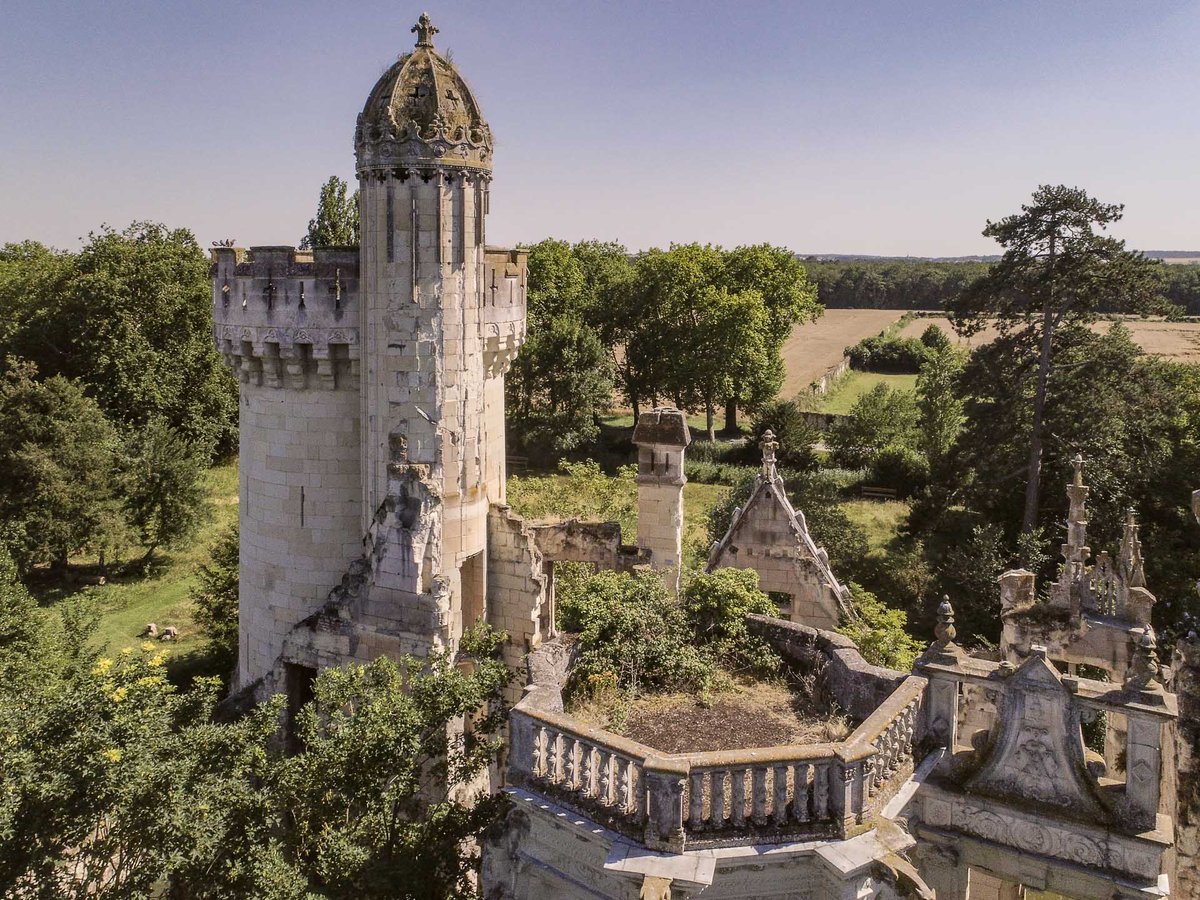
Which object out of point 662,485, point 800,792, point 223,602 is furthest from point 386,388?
point 223,602

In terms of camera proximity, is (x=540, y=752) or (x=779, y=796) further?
(x=540, y=752)

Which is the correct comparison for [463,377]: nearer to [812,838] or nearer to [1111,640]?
[812,838]

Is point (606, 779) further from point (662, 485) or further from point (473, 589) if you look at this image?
point (662, 485)

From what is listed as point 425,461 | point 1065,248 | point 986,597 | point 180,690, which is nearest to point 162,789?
point 425,461

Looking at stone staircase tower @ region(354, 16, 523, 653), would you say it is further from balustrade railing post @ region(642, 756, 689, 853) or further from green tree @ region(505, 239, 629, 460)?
green tree @ region(505, 239, 629, 460)

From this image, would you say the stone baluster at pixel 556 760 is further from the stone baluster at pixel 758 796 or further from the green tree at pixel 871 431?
the green tree at pixel 871 431

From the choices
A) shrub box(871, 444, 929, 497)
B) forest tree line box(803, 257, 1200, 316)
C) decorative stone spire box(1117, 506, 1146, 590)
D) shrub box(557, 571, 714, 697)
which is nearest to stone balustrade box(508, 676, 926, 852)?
shrub box(557, 571, 714, 697)
